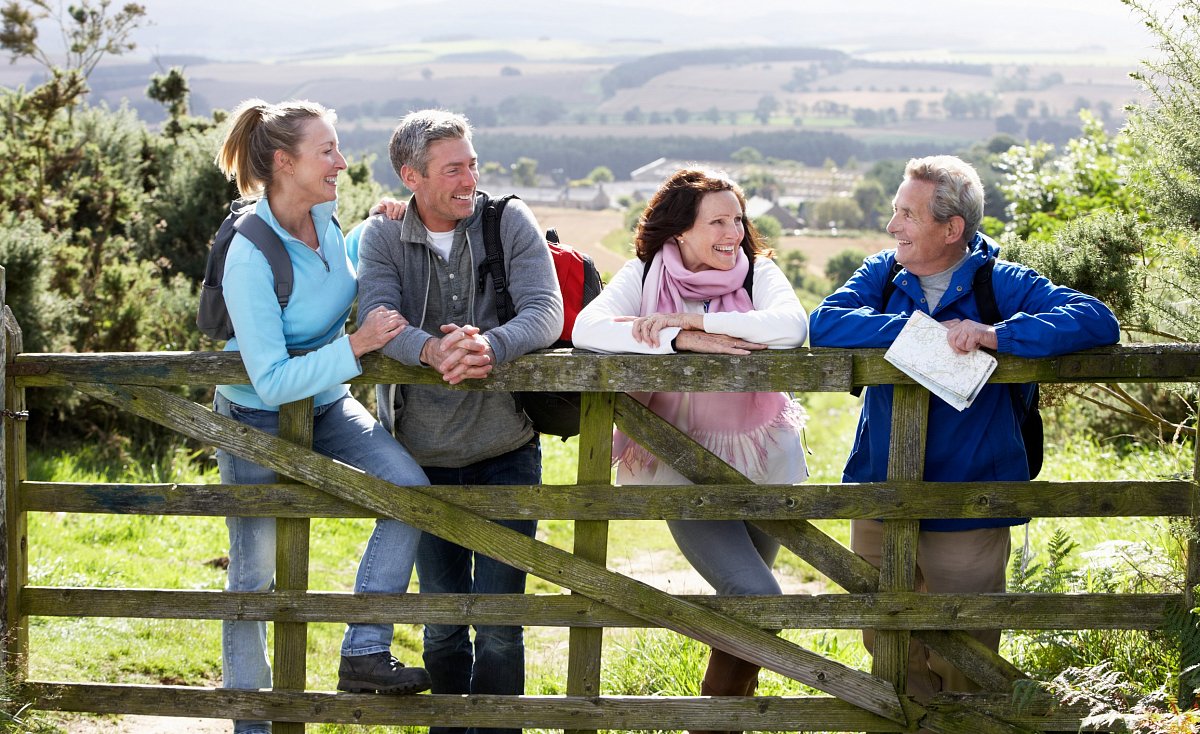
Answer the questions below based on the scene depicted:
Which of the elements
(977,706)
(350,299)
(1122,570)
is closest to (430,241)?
(350,299)

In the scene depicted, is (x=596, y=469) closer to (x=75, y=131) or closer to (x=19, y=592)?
(x=19, y=592)

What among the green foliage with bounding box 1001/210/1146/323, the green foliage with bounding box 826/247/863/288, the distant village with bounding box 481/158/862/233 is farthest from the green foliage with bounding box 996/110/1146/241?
the distant village with bounding box 481/158/862/233

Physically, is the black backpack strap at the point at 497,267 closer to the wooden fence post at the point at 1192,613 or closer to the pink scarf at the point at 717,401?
the pink scarf at the point at 717,401

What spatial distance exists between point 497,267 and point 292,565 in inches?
47.5

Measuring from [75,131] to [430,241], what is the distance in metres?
13.2

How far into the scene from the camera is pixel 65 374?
12.5 ft

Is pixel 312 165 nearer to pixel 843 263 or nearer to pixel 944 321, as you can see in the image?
pixel 944 321

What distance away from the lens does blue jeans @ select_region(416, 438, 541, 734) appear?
4.04 meters

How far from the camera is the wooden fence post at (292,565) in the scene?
3791 millimetres

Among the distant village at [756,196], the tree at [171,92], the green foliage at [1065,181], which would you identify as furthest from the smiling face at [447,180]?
the distant village at [756,196]

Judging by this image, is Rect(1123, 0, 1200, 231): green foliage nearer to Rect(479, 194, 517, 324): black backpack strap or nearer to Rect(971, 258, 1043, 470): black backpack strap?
Rect(971, 258, 1043, 470): black backpack strap

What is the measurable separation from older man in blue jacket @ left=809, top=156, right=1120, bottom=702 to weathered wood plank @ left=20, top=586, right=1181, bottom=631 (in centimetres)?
18

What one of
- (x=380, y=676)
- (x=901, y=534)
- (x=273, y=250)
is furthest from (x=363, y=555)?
(x=901, y=534)

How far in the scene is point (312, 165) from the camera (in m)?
3.81
